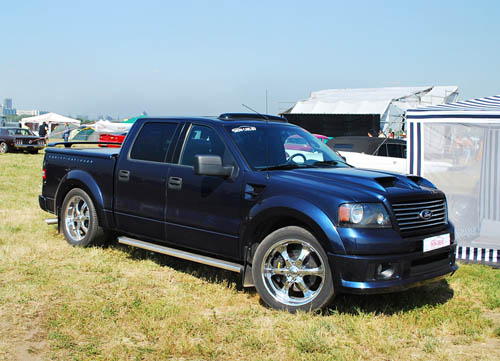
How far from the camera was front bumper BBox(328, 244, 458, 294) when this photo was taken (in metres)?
4.16

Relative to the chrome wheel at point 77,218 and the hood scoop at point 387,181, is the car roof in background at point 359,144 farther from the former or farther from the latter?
the hood scoop at point 387,181

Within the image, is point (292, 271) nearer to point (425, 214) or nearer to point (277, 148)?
point (425, 214)

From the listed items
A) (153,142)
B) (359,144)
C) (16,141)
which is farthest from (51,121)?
(153,142)

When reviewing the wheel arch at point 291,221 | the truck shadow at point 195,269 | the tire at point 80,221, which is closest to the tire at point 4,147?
the tire at point 80,221

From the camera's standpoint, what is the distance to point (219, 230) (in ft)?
16.4

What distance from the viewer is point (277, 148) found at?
17.5ft

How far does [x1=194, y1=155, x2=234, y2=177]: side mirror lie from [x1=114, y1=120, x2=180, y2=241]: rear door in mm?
823

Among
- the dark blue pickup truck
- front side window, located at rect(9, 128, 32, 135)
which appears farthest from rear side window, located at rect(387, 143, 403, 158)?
front side window, located at rect(9, 128, 32, 135)

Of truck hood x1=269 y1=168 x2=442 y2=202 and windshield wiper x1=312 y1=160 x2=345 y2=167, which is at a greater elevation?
windshield wiper x1=312 y1=160 x2=345 y2=167

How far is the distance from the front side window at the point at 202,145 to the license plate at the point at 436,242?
202cm

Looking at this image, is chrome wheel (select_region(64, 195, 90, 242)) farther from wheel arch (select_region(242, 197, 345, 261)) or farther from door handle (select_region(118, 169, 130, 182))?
wheel arch (select_region(242, 197, 345, 261))

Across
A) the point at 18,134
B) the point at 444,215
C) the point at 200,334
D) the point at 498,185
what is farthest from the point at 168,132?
the point at 18,134

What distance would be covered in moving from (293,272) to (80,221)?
11.2 feet

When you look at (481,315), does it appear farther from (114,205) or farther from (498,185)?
(114,205)
